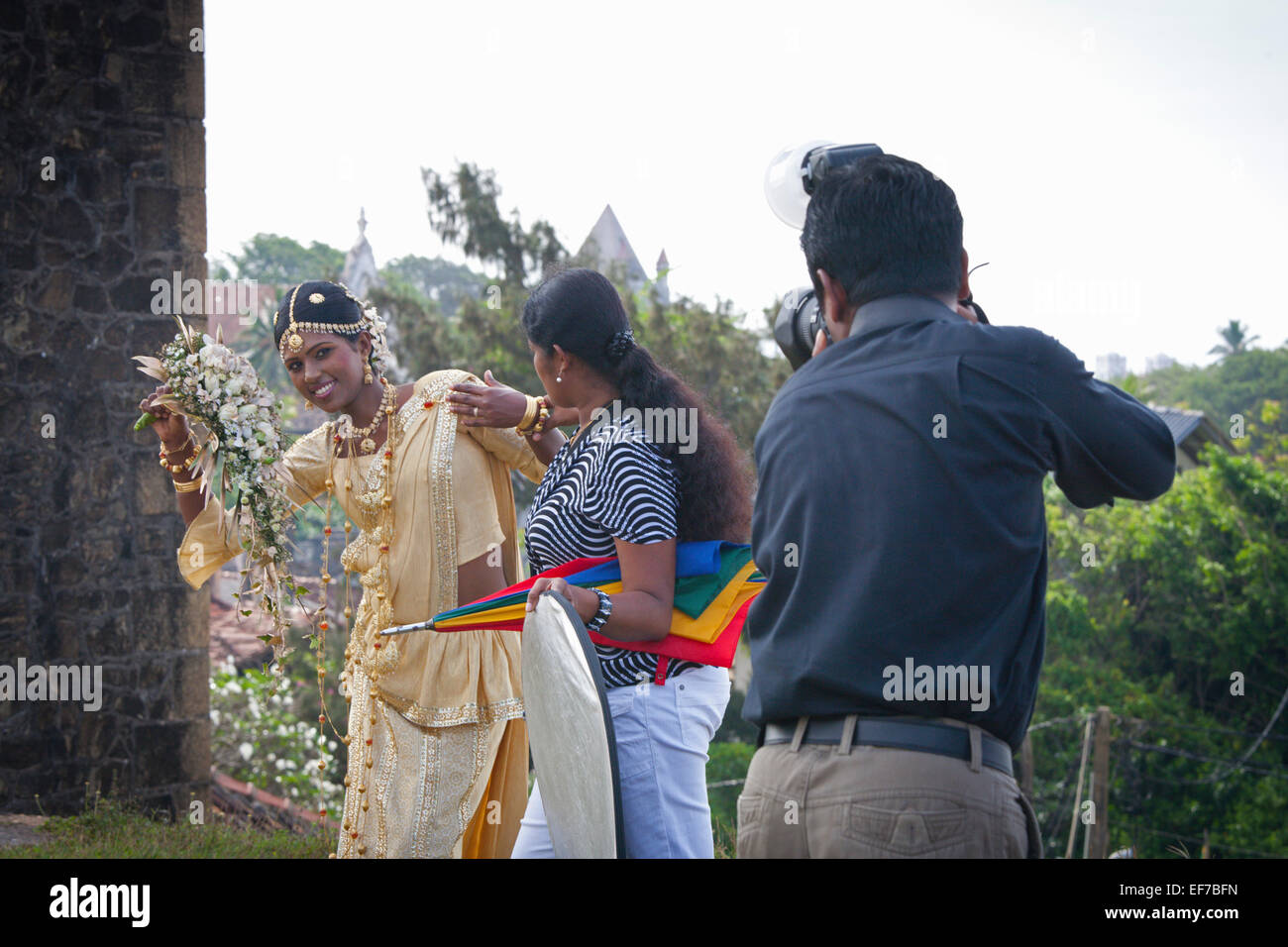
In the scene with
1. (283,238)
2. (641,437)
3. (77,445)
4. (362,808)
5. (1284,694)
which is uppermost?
(283,238)

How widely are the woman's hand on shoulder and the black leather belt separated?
1761 mm

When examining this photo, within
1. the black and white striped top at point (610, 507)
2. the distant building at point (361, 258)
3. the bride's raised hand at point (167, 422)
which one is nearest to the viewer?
the black and white striped top at point (610, 507)

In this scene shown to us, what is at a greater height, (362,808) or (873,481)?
(873,481)

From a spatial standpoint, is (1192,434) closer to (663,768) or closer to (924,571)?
(663,768)

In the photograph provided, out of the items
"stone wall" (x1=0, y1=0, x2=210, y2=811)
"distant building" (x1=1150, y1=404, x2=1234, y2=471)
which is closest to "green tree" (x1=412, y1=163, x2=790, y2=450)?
"stone wall" (x1=0, y1=0, x2=210, y2=811)

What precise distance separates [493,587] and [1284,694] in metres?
16.4

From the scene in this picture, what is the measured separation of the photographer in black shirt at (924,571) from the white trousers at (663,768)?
0.72 m

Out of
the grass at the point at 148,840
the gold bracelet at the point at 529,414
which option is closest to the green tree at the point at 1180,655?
the grass at the point at 148,840

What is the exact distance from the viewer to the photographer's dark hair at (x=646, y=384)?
8.87 feet

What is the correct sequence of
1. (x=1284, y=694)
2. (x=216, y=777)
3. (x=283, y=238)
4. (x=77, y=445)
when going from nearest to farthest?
(x=77, y=445) < (x=216, y=777) < (x=1284, y=694) < (x=283, y=238)

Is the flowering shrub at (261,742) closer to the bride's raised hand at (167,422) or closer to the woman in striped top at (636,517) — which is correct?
the bride's raised hand at (167,422)

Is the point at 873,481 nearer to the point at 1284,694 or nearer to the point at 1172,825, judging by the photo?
the point at 1172,825

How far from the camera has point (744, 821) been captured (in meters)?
1.84
